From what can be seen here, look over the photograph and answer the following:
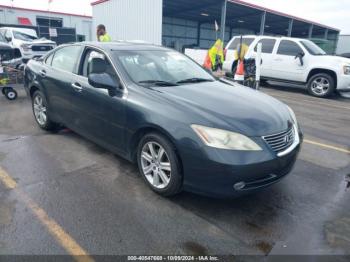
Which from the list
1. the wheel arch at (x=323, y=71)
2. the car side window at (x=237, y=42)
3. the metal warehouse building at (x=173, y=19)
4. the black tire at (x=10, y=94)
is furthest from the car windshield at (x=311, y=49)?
the metal warehouse building at (x=173, y=19)

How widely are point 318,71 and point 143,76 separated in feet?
27.2

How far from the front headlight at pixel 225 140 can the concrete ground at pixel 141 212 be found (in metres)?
0.72

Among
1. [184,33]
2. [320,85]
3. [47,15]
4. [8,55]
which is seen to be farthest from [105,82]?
[184,33]

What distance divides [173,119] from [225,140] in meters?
0.54

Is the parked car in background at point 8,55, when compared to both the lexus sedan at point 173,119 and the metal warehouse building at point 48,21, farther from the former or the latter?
the metal warehouse building at point 48,21

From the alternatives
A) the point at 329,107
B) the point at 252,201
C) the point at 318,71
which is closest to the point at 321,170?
the point at 252,201

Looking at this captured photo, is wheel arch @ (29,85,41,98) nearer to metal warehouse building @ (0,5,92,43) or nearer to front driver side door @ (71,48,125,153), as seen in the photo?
front driver side door @ (71,48,125,153)

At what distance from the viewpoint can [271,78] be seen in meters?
11.1

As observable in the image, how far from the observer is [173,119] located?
2.85 m

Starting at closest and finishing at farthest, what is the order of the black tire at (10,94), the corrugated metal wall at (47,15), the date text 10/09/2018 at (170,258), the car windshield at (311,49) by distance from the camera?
1. the date text 10/09/2018 at (170,258)
2. the black tire at (10,94)
3. the car windshield at (311,49)
4. the corrugated metal wall at (47,15)

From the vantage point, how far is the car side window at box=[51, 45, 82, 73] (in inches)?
168

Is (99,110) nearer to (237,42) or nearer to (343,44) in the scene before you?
(237,42)

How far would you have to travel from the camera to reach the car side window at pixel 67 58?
4.26 meters

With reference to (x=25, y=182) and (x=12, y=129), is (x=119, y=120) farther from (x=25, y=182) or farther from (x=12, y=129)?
(x=12, y=129)
